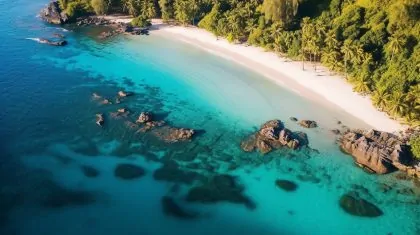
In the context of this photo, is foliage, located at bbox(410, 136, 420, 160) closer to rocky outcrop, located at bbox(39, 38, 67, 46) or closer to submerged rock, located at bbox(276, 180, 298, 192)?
submerged rock, located at bbox(276, 180, 298, 192)

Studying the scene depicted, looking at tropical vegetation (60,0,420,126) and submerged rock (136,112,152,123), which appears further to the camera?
submerged rock (136,112,152,123)

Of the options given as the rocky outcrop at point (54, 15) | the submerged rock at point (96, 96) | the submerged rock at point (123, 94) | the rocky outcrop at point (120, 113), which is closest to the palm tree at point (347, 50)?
the rocky outcrop at point (120, 113)

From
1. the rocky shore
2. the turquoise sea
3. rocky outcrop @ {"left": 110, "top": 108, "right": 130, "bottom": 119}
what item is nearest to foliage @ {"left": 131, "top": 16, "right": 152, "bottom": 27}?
the rocky shore

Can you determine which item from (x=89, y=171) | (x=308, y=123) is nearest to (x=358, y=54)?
(x=308, y=123)

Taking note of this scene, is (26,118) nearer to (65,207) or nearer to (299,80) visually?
(65,207)

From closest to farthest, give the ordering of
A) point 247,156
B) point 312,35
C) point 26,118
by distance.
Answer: point 247,156 < point 26,118 < point 312,35

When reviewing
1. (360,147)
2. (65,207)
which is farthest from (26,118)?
(360,147)

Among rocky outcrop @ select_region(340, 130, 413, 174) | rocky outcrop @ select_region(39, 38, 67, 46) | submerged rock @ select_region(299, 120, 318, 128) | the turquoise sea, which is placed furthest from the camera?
rocky outcrop @ select_region(39, 38, 67, 46)
